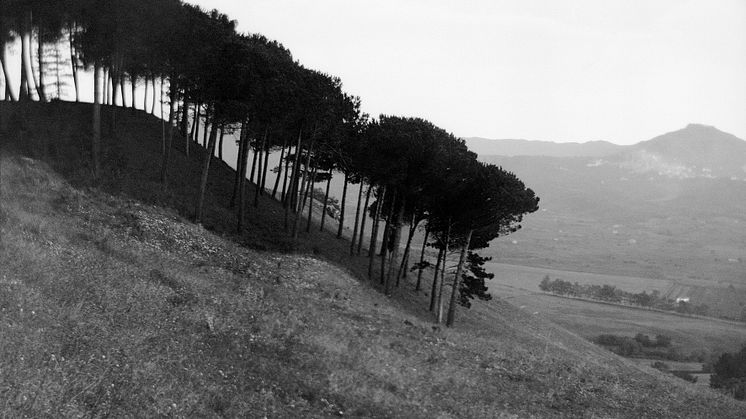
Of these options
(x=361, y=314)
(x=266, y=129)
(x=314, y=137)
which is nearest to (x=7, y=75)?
(x=266, y=129)

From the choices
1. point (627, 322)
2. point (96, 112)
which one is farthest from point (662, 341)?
point (96, 112)

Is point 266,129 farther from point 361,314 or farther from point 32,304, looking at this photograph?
point 32,304

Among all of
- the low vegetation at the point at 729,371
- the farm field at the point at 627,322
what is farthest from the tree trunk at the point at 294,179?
the farm field at the point at 627,322

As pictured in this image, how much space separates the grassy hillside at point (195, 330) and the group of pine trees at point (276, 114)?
11.7 feet

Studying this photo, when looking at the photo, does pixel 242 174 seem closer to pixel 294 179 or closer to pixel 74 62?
pixel 294 179

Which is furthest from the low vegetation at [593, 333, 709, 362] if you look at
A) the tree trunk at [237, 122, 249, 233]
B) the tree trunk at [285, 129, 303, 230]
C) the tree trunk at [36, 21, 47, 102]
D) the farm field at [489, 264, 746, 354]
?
the tree trunk at [36, 21, 47, 102]

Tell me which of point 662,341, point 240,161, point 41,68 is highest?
point 41,68

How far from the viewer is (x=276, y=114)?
32688 mm

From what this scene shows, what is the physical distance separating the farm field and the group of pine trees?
73.1 metres

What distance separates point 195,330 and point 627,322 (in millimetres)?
140643

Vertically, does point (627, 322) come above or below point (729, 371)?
below

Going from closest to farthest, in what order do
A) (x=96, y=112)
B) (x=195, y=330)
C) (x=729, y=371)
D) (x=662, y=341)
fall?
(x=195, y=330) < (x=96, y=112) < (x=729, y=371) < (x=662, y=341)

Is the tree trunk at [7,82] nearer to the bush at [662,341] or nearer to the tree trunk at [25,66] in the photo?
the tree trunk at [25,66]

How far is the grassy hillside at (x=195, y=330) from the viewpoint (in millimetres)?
11117
